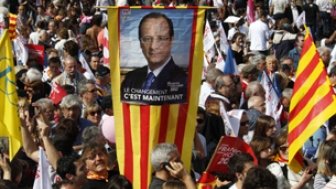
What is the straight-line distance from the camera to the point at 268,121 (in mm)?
10258

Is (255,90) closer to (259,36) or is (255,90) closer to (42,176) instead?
(42,176)

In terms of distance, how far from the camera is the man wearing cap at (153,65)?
8.77 m

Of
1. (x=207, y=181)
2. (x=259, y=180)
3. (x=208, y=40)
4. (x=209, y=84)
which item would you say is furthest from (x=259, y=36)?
(x=259, y=180)

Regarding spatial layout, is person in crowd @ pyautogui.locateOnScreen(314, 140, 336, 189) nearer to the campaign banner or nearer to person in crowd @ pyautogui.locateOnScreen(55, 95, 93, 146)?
the campaign banner

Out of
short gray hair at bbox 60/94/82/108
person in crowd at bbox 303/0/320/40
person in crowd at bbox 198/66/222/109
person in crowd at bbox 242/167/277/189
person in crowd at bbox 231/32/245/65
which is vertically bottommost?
person in crowd at bbox 303/0/320/40

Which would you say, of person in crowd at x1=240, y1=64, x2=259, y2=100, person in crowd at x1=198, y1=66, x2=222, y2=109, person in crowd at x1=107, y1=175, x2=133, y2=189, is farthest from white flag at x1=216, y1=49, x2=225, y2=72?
person in crowd at x1=107, y1=175, x2=133, y2=189

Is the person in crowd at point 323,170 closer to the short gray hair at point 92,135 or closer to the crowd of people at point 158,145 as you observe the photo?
the crowd of people at point 158,145

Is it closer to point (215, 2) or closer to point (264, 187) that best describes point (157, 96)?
point (264, 187)

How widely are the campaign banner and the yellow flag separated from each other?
1.47 m

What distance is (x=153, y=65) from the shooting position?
28.8 ft

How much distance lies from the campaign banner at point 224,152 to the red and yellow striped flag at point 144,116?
1.01 feet

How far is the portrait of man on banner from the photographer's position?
28.8ft

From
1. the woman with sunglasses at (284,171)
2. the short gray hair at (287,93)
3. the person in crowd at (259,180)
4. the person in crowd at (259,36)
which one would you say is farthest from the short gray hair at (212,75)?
the person in crowd at (259,36)

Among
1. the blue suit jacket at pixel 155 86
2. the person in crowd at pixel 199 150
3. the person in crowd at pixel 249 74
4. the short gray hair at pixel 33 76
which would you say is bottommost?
the person in crowd at pixel 249 74
